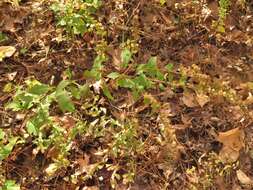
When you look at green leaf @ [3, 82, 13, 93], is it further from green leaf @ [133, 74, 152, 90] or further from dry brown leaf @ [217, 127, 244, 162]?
dry brown leaf @ [217, 127, 244, 162]

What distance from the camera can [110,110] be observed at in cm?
272

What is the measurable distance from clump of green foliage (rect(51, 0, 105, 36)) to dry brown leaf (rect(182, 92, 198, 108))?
634 mm

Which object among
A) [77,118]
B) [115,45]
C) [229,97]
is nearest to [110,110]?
[77,118]

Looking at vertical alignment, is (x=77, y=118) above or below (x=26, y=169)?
above

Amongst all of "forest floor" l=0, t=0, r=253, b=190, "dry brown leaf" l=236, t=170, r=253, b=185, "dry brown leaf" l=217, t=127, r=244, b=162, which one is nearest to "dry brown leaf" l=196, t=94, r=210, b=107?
"forest floor" l=0, t=0, r=253, b=190

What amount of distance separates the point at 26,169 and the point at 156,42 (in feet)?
3.75

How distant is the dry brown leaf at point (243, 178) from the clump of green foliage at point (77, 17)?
1.15 m

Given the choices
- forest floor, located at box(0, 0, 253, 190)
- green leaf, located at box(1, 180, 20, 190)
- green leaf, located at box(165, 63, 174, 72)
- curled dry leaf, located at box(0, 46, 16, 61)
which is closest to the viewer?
green leaf, located at box(1, 180, 20, 190)

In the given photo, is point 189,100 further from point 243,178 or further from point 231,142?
point 243,178

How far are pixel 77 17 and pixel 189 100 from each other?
0.84 m

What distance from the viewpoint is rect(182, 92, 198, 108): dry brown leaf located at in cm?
276

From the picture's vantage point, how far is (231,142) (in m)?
2.62

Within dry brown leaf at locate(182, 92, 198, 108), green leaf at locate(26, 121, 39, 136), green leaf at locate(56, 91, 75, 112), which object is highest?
green leaf at locate(56, 91, 75, 112)

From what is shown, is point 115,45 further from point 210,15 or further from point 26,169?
point 26,169
